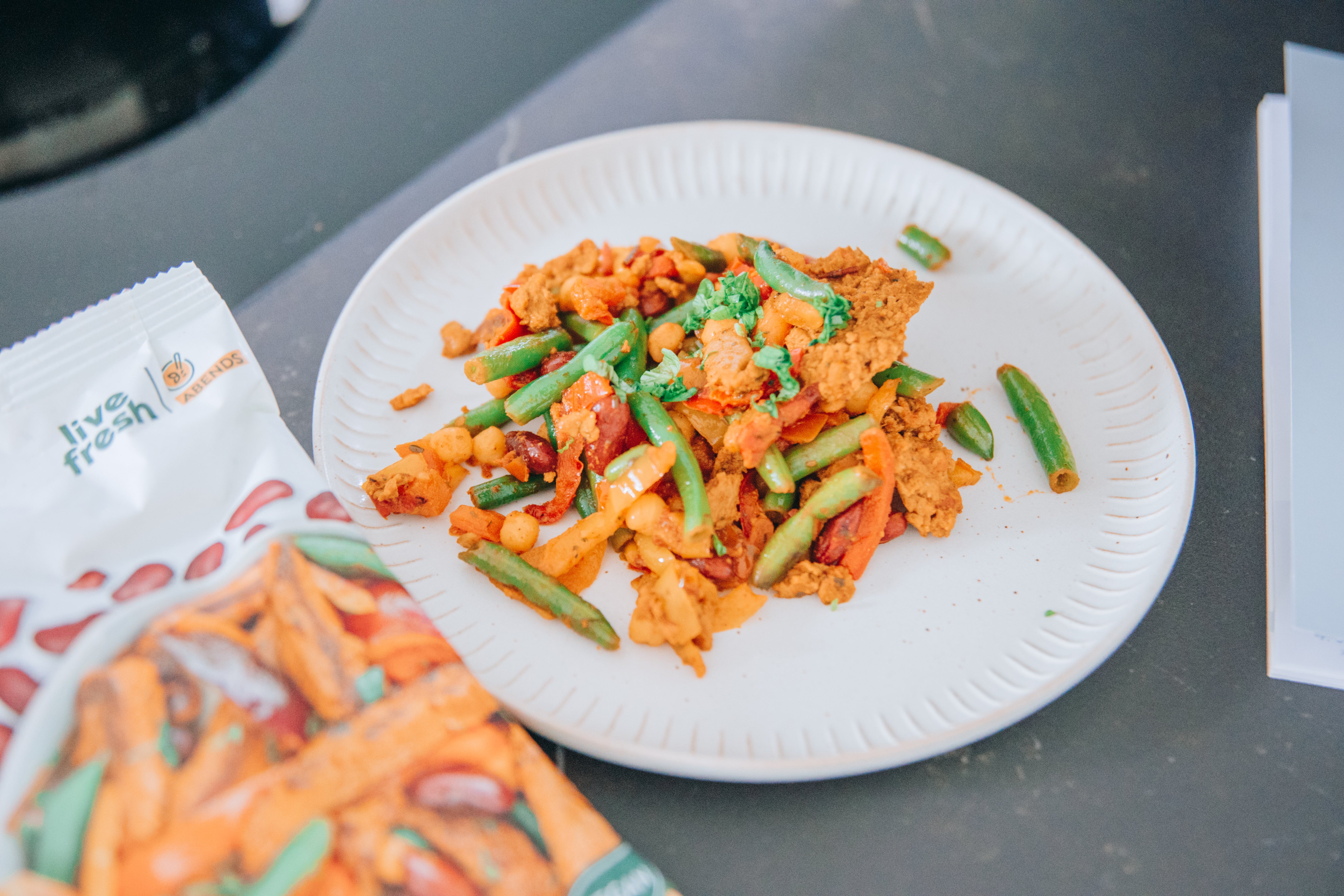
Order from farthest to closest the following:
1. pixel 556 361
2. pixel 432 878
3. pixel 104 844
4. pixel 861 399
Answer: pixel 556 361
pixel 861 399
pixel 432 878
pixel 104 844

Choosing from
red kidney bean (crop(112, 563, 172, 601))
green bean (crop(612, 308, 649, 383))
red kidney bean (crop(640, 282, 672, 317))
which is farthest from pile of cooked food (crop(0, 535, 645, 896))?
red kidney bean (crop(640, 282, 672, 317))

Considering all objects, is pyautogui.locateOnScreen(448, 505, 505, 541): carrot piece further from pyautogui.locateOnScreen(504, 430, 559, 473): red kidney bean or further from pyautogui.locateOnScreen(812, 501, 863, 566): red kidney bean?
pyautogui.locateOnScreen(812, 501, 863, 566): red kidney bean

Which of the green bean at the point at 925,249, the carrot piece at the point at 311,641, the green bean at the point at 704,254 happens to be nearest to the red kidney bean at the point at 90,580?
the carrot piece at the point at 311,641

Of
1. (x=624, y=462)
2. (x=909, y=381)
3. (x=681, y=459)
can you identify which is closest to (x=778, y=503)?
(x=681, y=459)

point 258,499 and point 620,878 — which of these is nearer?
point 620,878

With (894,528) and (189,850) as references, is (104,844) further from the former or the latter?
(894,528)
